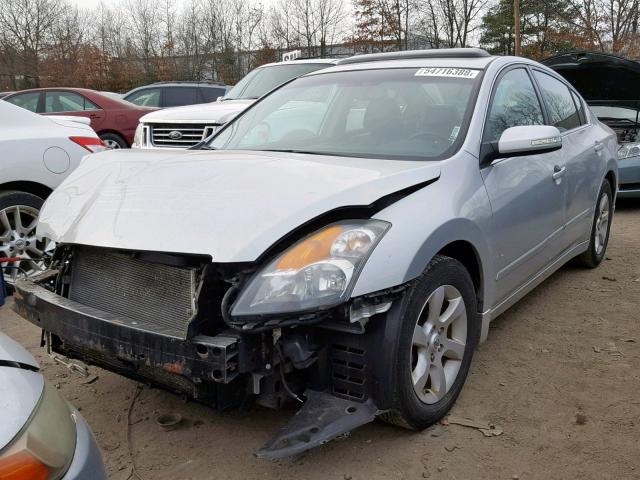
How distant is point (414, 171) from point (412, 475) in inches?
48.9

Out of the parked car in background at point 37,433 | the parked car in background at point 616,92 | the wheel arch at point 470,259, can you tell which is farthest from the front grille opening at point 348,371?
the parked car in background at point 616,92

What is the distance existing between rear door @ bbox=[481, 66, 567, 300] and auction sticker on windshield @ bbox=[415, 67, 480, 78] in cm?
17

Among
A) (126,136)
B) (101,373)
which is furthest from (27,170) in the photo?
(126,136)

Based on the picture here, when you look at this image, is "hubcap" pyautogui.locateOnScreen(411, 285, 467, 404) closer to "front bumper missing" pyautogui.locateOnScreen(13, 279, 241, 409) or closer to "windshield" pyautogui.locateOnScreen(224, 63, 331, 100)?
"front bumper missing" pyautogui.locateOnScreen(13, 279, 241, 409)

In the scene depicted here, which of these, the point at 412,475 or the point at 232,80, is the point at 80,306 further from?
the point at 232,80

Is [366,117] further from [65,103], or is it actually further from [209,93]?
[209,93]

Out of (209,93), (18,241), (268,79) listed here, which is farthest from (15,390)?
(209,93)

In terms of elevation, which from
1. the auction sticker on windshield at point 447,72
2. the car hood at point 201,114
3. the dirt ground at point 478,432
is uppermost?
the auction sticker on windshield at point 447,72

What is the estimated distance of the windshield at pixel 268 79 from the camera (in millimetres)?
7977

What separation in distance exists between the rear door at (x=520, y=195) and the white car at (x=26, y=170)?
3346 mm

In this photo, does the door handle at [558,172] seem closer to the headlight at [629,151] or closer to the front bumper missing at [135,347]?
the front bumper missing at [135,347]

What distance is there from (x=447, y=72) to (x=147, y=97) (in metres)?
10.3

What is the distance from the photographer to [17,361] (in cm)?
160

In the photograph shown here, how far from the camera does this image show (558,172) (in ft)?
11.8
